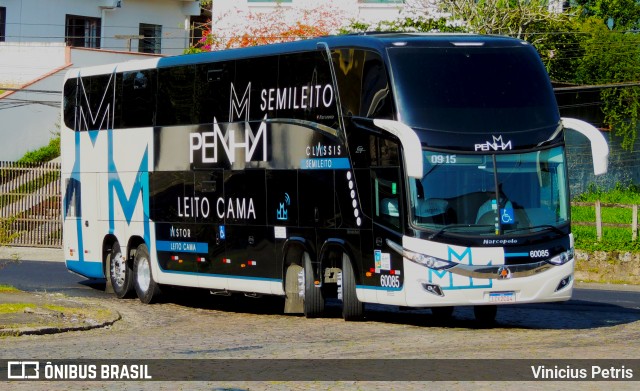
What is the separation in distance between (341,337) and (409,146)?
2660 millimetres

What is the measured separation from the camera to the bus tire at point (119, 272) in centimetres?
2428

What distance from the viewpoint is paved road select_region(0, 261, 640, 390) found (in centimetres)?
1413

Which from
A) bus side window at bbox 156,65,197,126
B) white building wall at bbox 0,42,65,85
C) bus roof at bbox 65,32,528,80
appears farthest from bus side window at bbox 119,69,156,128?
white building wall at bbox 0,42,65,85

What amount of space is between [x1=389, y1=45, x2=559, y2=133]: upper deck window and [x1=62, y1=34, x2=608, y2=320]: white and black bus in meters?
0.02

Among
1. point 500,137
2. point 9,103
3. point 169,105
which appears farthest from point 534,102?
point 9,103

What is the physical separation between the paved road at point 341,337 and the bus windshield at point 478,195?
1.43 metres

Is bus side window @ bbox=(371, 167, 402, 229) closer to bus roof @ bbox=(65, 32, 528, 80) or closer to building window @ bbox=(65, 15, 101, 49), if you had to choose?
bus roof @ bbox=(65, 32, 528, 80)

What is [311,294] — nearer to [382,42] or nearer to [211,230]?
[211,230]

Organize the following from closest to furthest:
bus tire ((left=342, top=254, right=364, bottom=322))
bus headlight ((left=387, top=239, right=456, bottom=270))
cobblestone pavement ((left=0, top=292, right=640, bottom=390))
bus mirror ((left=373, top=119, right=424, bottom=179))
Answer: cobblestone pavement ((left=0, top=292, right=640, bottom=390)), bus mirror ((left=373, top=119, right=424, bottom=179)), bus headlight ((left=387, top=239, right=456, bottom=270)), bus tire ((left=342, top=254, right=364, bottom=322))

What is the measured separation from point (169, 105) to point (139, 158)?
4.61ft

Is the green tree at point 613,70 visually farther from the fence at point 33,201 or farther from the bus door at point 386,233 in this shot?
the bus door at point 386,233

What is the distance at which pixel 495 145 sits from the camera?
57.4ft

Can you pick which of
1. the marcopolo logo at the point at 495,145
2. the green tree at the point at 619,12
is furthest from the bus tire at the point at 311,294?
the green tree at the point at 619,12

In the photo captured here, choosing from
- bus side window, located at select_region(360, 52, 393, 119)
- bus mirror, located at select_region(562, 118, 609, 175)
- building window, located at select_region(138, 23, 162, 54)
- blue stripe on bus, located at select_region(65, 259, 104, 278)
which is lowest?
blue stripe on bus, located at select_region(65, 259, 104, 278)
